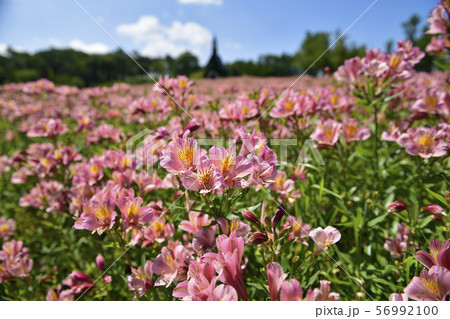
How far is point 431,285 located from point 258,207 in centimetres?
101

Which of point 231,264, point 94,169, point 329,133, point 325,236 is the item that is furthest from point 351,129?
point 94,169

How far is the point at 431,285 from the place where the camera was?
0.99 metres

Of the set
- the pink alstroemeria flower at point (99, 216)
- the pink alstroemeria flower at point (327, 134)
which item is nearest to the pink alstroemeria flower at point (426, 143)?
the pink alstroemeria flower at point (327, 134)

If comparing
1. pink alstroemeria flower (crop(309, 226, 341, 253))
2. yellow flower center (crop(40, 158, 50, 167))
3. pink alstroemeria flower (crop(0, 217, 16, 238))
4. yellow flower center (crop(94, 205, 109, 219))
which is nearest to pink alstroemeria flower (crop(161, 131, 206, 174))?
yellow flower center (crop(94, 205, 109, 219))

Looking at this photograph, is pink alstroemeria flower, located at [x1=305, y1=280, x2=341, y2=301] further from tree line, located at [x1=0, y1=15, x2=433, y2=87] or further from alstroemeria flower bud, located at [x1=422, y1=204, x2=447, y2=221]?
tree line, located at [x1=0, y1=15, x2=433, y2=87]

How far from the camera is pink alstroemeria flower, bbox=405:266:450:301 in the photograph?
3.13 feet

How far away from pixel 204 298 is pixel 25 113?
5.47 metres

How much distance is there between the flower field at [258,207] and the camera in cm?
114

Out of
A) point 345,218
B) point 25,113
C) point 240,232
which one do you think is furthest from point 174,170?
point 25,113

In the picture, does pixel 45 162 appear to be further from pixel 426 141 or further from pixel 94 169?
pixel 426 141

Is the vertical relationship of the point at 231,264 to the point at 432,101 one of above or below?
below

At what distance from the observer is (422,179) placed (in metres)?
1.90

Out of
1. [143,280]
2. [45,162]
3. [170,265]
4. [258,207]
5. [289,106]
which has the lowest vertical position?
[143,280]

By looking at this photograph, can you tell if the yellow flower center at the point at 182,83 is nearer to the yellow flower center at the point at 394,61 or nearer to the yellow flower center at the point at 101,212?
the yellow flower center at the point at 101,212
